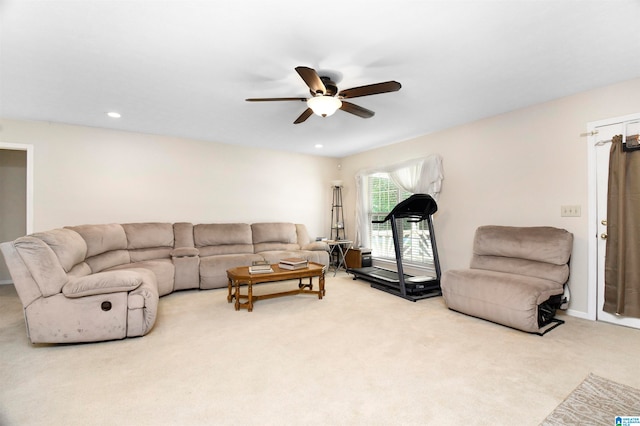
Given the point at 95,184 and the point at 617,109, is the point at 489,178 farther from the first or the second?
the point at 95,184

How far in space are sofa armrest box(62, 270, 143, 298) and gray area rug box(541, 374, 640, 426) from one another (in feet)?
10.3

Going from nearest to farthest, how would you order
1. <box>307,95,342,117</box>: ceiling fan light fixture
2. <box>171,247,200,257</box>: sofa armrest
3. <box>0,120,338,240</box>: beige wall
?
<box>307,95,342,117</box>: ceiling fan light fixture, <box>0,120,338,240</box>: beige wall, <box>171,247,200,257</box>: sofa armrest

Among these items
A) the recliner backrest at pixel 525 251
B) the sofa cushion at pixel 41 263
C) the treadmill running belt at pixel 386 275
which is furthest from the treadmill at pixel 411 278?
the sofa cushion at pixel 41 263

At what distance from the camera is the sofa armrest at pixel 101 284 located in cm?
249

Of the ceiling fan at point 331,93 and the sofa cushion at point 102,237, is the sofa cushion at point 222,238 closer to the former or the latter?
the sofa cushion at point 102,237

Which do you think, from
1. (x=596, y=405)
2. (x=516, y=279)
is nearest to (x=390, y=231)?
(x=516, y=279)

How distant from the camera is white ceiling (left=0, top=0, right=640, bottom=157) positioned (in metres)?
1.85

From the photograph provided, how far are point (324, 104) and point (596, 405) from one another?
2759 millimetres

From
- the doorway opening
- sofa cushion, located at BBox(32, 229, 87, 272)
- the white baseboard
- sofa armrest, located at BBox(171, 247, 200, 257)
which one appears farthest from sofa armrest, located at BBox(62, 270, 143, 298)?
the white baseboard

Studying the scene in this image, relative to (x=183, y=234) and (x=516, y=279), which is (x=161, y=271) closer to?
(x=183, y=234)

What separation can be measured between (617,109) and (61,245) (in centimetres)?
550

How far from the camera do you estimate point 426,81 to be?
2834 millimetres

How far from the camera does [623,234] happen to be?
2762 millimetres

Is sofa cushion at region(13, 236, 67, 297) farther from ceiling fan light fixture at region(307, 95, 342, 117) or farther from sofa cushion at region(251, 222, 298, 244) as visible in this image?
sofa cushion at region(251, 222, 298, 244)
